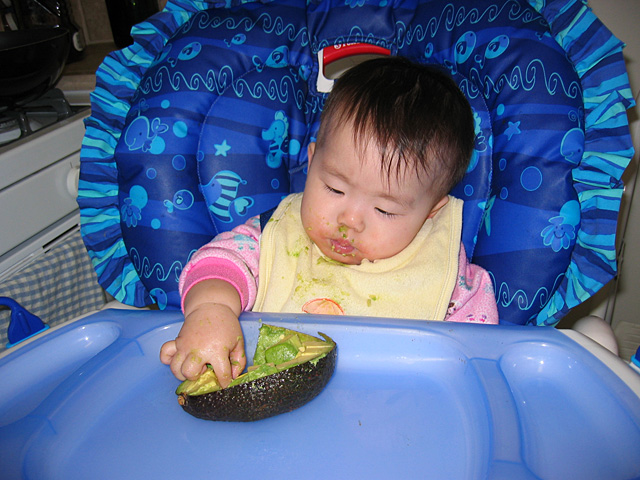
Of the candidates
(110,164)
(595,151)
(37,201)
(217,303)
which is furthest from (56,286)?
(595,151)

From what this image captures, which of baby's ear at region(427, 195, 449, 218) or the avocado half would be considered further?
baby's ear at region(427, 195, 449, 218)

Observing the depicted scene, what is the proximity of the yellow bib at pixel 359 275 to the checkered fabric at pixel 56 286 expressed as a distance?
57 cm

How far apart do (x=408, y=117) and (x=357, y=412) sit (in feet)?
1.60

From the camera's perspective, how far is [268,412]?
649 mm

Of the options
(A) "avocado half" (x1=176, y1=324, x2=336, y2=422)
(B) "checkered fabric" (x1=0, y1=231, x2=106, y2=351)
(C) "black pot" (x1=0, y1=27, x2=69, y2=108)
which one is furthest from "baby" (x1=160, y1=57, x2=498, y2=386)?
(C) "black pot" (x1=0, y1=27, x2=69, y2=108)

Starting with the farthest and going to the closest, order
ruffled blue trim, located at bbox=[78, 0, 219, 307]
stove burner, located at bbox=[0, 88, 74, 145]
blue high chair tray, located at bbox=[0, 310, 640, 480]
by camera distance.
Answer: stove burner, located at bbox=[0, 88, 74, 145] < ruffled blue trim, located at bbox=[78, 0, 219, 307] < blue high chair tray, located at bbox=[0, 310, 640, 480]

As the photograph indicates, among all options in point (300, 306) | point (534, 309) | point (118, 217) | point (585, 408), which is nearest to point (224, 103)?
point (118, 217)

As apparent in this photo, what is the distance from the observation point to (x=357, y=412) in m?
0.67

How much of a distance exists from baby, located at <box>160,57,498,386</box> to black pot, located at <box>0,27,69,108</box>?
0.66 meters

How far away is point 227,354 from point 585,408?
1.56 ft

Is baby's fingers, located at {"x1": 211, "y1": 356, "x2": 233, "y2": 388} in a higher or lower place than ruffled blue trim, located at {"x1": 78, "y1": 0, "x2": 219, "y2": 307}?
lower

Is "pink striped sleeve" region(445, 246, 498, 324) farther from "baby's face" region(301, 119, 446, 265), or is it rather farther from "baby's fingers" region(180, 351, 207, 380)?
"baby's fingers" region(180, 351, 207, 380)

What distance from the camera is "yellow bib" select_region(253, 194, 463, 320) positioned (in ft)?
3.09

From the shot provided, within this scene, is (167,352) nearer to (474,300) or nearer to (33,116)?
(474,300)
